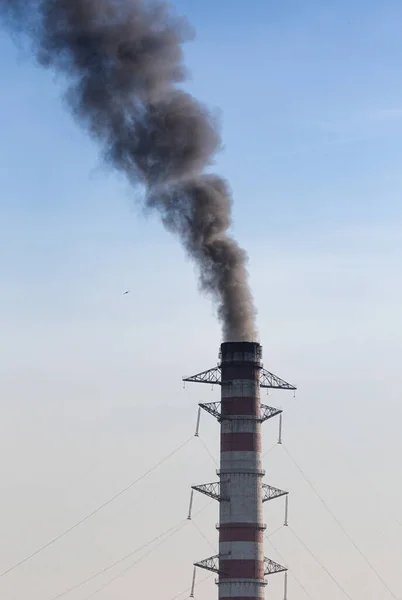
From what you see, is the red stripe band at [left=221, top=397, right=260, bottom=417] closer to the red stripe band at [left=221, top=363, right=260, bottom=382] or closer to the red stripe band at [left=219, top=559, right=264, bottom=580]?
the red stripe band at [left=221, top=363, right=260, bottom=382]

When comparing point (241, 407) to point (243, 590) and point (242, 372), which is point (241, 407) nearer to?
point (242, 372)

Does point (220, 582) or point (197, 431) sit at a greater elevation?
point (197, 431)

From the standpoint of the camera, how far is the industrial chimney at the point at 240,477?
92.9 metres

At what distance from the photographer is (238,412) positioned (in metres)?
94.9

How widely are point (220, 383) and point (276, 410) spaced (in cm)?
411

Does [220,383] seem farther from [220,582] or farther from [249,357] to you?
[220,582]

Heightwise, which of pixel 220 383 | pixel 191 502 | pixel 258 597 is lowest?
pixel 258 597

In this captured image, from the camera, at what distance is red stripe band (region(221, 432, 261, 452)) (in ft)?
310

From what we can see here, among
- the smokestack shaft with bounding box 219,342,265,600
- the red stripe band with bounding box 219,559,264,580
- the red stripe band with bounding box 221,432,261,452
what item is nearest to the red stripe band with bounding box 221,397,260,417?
the smokestack shaft with bounding box 219,342,265,600

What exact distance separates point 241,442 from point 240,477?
2.22 m

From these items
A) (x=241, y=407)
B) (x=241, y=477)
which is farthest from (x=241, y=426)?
(x=241, y=477)

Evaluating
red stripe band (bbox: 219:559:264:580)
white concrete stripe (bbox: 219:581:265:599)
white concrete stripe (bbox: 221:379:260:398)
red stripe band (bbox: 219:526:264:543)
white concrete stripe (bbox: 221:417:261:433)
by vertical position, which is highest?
white concrete stripe (bbox: 221:379:260:398)

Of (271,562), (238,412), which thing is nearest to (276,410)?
(238,412)

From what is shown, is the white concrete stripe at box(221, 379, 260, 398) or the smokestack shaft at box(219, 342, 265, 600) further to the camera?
the white concrete stripe at box(221, 379, 260, 398)
